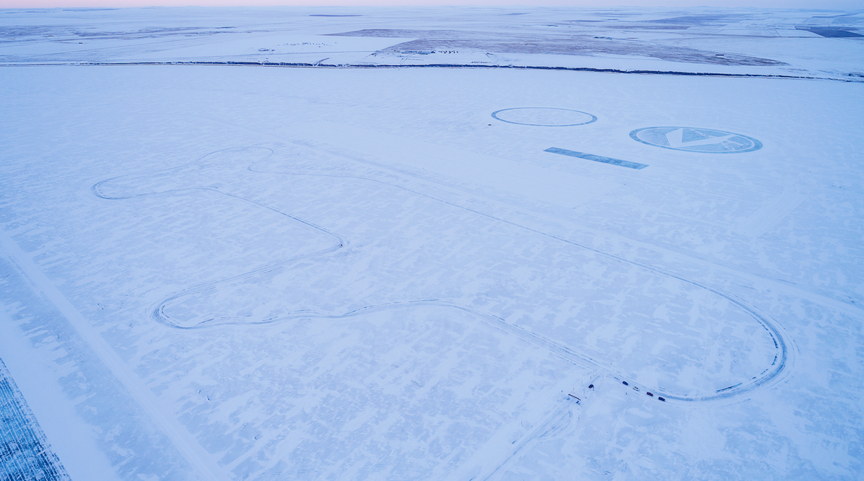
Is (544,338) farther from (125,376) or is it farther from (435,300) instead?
(125,376)

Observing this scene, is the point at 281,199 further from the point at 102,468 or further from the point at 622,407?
the point at 622,407

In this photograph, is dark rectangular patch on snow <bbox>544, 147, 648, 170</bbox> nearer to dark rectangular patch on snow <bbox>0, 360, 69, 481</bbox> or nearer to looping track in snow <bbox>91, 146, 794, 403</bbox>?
looping track in snow <bbox>91, 146, 794, 403</bbox>

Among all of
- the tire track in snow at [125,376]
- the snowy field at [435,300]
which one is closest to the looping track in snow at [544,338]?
the snowy field at [435,300]

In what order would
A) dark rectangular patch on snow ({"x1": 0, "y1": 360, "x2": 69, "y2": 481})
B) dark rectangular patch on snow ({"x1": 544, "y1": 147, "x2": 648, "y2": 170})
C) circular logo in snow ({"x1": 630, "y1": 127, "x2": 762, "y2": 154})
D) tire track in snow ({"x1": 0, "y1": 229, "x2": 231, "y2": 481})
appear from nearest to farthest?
dark rectangular patch on snow ({"x1": 0, "y1": 360, "x2": 69, "y2": 481})
tire track in snow ({"x1": 0, "y1": 229, "x2": 231, "y2": 481})
dark rectangular patch on snow ({"x1": 544, "y1": 147, "x2": 648, "y2": 170})
circular logo in snow ({"x1": 630, "y1": 127, "x2": 762, "y2": 154})

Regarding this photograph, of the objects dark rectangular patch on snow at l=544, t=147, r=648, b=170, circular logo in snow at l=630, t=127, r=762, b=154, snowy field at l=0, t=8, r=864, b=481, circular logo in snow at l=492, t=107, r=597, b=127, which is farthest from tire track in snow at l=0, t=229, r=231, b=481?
circular logo in snow at l=630, t=127, r=762, b=154

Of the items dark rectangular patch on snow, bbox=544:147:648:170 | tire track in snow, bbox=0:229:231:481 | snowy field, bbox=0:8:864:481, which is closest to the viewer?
tire track in snow, bbox=0:229:231:481

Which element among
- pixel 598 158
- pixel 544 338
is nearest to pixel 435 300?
pixel 544 338

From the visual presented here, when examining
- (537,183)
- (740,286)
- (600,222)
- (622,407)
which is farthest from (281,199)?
(740,286)

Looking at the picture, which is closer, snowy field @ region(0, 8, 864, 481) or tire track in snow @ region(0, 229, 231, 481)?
tire track in snow @ region(0, 229, 231, 481)
